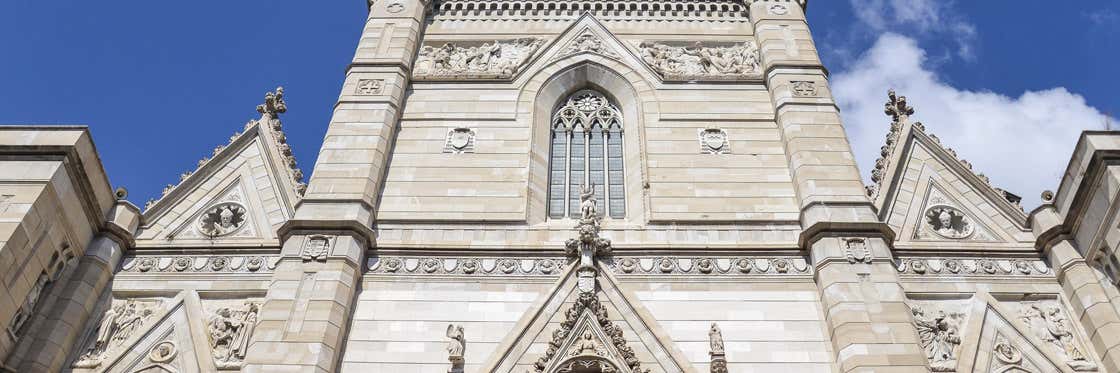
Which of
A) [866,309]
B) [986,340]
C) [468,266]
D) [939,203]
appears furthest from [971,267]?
[468,266]

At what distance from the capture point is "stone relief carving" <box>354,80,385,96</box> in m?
16.4

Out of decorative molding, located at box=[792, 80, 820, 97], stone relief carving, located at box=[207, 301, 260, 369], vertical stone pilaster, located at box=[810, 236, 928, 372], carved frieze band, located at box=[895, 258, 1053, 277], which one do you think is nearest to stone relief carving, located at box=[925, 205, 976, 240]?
carved frieze band, located at box=[895, 258, 1053, 277]

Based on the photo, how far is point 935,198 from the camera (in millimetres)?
14789

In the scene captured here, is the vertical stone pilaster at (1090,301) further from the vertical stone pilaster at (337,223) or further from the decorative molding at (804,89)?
the vertical stone pilaster at (337,223)

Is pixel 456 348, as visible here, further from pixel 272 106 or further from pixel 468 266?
pixel 272 106

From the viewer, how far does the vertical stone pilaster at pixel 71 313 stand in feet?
38.7

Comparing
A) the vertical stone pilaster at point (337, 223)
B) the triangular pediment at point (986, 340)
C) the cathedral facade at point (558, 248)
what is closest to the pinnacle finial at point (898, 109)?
the cathedral facade at point (558, 248)

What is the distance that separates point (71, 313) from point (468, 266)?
5664 mm

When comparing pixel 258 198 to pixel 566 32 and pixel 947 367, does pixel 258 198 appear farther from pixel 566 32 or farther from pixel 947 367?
pixel 947 367

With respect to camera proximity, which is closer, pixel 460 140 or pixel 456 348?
pixel 456 348

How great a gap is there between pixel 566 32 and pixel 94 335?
10679mm

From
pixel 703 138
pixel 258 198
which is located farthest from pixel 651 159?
pixel 258 198

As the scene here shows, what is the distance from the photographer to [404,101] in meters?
16.8

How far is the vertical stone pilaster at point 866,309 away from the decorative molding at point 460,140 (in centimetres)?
634
